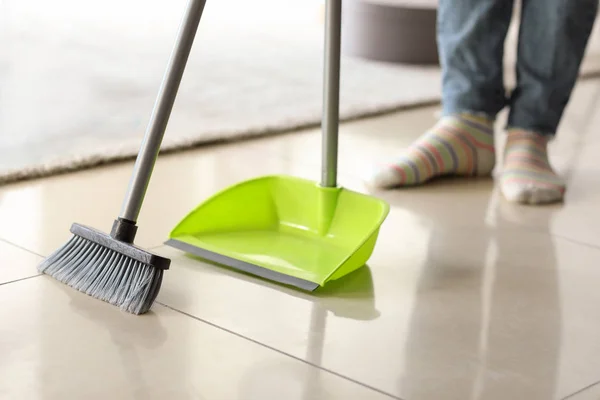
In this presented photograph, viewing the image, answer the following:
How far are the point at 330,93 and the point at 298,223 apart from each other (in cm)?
18

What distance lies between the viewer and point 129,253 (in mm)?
940

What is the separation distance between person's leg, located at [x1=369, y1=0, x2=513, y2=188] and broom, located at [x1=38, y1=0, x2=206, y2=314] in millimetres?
568

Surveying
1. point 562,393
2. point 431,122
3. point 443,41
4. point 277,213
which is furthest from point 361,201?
point 431,122

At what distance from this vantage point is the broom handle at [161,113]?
0.98m

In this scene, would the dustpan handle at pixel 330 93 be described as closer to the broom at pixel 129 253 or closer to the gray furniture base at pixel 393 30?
the broom at pixel 129 253

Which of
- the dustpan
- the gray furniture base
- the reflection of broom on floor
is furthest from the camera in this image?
the gray furniture base

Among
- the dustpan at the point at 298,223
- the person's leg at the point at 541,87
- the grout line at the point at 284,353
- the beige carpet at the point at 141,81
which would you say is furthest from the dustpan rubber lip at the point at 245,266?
the person's leg at the point at 541,87

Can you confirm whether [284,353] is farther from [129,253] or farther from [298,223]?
[298,223]

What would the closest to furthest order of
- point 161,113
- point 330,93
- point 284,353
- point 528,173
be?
point 284,353 < point 161,113 < point 330,93 < point 528,173

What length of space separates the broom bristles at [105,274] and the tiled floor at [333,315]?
0.02m

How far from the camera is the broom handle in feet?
3.21

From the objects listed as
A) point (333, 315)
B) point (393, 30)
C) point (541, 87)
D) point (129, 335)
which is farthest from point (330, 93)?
point (393, 30)

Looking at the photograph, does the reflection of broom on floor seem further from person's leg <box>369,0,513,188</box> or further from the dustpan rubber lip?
person's leg <box>369,0,513,188</box>

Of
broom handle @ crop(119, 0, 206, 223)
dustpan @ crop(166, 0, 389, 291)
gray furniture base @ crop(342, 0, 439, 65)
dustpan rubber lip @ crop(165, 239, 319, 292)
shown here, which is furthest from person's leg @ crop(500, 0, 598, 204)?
gray furniture base @ crop(342, 0, 439, 65)
